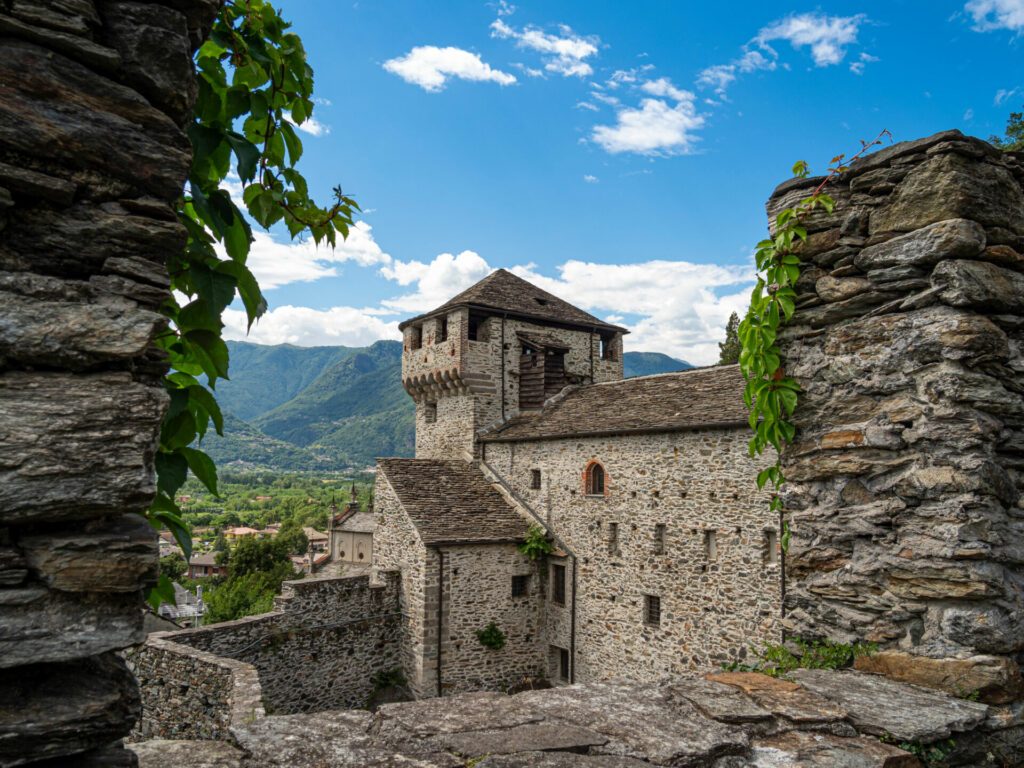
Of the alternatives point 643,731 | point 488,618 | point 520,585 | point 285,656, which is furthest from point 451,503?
point 643,731

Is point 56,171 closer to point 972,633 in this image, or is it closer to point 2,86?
point 2,86

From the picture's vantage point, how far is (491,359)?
23.3m

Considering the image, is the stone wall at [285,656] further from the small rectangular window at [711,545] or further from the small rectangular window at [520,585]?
the small rectangular window at [711,545]

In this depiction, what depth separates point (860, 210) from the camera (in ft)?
14.6

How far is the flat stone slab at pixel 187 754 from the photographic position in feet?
7.97

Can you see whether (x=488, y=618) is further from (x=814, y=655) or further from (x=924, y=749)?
(x=924, y=749)

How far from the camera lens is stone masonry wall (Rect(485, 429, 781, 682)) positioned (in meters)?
14.4

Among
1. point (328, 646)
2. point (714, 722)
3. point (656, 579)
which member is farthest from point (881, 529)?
point (328, 646)

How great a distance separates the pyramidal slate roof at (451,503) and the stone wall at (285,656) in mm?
2079

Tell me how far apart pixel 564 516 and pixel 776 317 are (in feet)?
49.9

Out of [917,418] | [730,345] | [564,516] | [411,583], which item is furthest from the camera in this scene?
[730,345]

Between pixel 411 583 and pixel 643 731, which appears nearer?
pixel 643 731

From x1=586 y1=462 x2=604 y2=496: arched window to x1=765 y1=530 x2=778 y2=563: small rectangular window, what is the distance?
16.5 ft

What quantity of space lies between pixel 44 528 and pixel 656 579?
1609cm
